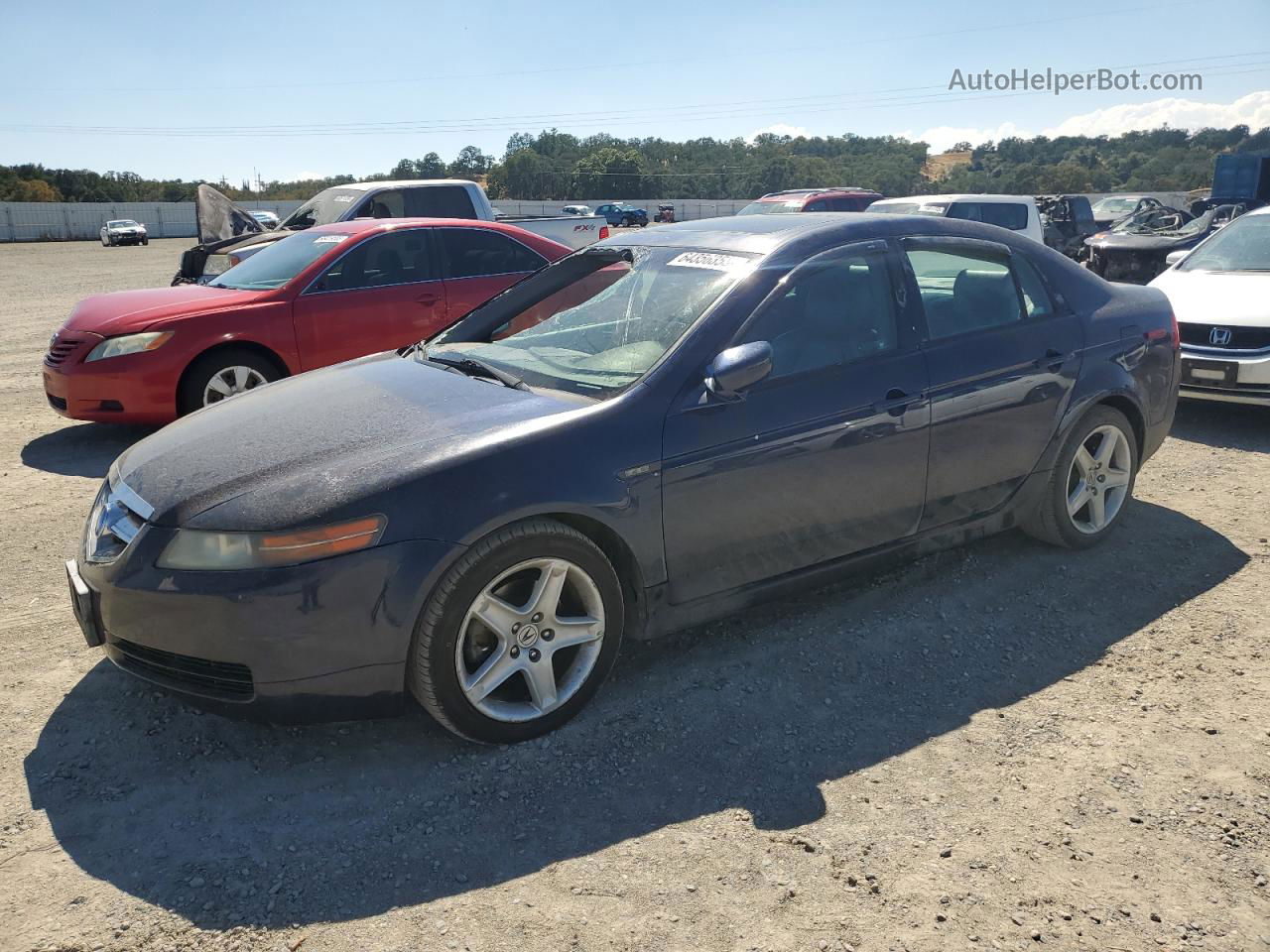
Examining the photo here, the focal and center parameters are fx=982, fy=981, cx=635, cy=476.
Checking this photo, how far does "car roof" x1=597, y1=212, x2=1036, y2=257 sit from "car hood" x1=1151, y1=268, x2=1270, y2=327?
3.45 meters

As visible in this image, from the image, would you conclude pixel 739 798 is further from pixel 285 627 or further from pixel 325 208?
pixel 325 208

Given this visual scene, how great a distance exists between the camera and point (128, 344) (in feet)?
21.7

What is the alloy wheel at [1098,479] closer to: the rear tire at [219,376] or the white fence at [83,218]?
the rear tire at [219,376]

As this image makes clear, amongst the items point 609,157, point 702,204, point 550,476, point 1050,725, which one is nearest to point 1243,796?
point 1050,725

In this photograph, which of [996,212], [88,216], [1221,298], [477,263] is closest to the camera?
[1221,298]

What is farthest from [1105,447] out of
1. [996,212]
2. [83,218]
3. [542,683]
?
[83,218]

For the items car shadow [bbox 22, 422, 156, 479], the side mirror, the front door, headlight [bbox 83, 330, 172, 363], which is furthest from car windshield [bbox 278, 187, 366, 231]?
the side mirror

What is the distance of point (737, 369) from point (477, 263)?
5.10 metres

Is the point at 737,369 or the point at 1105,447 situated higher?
the point at 737,369

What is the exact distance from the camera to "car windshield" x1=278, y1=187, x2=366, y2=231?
12.7m

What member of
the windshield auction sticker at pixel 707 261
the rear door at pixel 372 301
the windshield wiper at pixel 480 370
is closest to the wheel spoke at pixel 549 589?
the windshield wiper at pixel 480 370

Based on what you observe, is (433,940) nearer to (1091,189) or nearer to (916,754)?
(916,754)

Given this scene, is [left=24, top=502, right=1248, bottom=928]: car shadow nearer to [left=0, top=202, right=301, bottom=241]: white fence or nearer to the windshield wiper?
the windshield wiper

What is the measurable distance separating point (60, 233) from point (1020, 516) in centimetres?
5720
